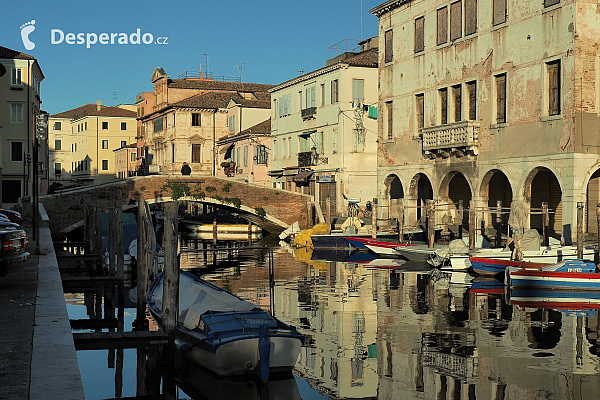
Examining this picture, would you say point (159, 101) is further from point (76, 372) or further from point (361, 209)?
point (76, 372)

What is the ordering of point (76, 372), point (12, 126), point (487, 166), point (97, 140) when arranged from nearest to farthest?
point (76, 372), point (487, 166), point (12, 126), point (97, 140)

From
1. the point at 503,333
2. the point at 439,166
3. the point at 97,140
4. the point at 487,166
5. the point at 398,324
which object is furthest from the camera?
the point at 97,140

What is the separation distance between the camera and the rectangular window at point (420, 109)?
32737mm

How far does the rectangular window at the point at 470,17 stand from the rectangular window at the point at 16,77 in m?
27.1

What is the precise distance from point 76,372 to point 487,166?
23.2 meters

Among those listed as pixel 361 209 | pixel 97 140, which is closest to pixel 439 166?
pixel 361 209

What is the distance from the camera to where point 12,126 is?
44219mm

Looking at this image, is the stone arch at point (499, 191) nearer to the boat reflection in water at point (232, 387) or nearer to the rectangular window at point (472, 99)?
the rectangular window at point (472, 99)

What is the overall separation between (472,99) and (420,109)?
3.58m

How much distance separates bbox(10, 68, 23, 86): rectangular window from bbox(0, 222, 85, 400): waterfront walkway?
32.5 m

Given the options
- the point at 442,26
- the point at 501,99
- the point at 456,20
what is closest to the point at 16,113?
the point at 442,26

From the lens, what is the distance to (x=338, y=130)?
4191cm

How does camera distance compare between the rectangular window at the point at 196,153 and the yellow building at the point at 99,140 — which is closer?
the rectangular window at the point at 196,153

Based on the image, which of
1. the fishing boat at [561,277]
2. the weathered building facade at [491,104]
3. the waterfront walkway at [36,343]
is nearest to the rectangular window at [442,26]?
the weathered building facade at [491,104]
